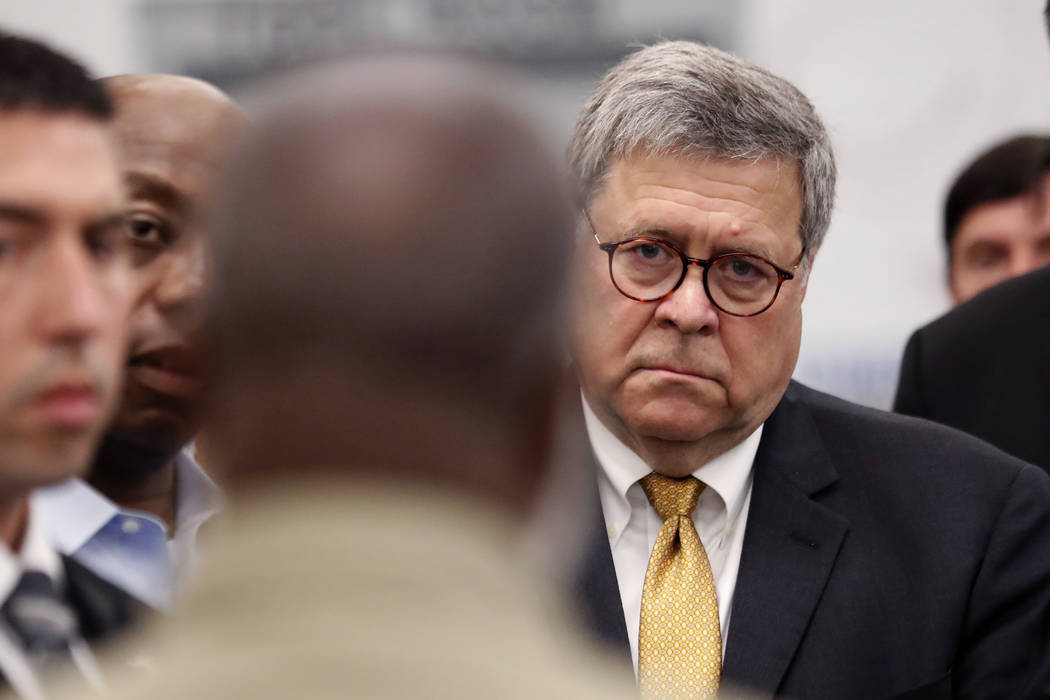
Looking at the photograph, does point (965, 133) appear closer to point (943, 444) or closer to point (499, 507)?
point (943, 444)

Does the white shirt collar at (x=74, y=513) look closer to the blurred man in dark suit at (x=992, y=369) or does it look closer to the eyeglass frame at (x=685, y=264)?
the eyeglass frame at (x=685, y=264)

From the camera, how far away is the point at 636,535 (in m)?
2.17

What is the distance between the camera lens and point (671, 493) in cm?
218

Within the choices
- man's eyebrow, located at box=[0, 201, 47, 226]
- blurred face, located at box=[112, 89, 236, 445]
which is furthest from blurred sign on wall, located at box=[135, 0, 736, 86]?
man's eyebrow, located at box=[0, 201, 47, 226]

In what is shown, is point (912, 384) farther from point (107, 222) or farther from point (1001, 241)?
point (107, 222)

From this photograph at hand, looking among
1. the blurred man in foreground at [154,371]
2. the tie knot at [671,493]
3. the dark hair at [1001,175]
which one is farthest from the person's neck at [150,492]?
the dark hair at [1001,175]

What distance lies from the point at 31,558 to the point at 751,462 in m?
1.17

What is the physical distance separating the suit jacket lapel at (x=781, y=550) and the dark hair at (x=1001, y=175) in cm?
138

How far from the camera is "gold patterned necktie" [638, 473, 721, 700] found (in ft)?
6.52

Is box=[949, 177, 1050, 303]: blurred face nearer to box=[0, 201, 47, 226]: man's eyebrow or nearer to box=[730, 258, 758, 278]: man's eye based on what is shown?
box=[730, 258, 758, 278]: man's eye

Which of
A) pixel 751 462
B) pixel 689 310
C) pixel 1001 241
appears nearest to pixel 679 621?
pixel 751 462

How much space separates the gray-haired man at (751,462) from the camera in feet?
6.86

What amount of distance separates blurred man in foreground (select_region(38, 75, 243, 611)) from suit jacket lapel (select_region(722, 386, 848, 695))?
2.55 feet

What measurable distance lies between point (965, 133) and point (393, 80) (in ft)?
12.5
